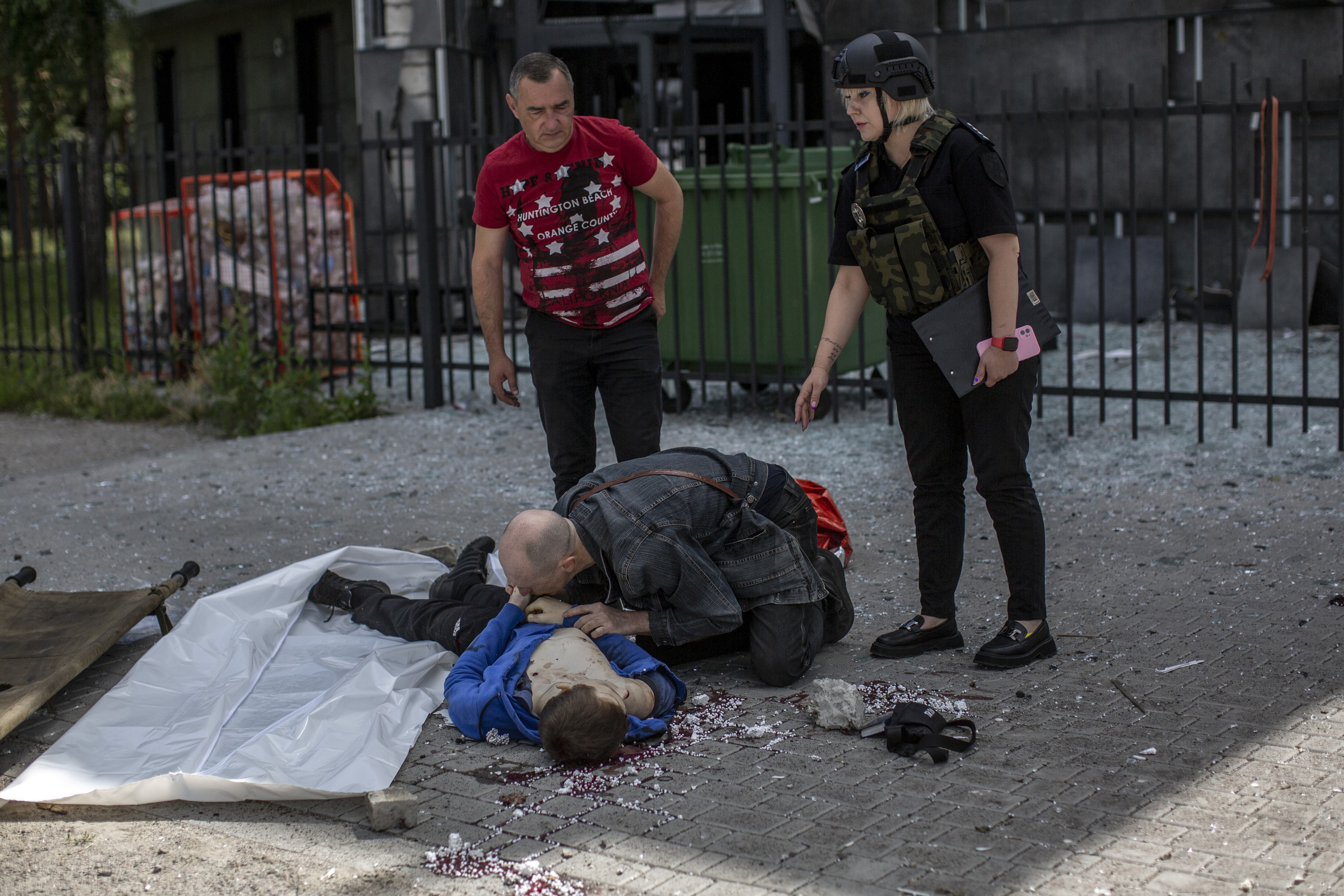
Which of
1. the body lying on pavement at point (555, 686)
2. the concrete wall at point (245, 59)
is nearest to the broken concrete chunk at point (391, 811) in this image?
the body lying on pavement at point (555, 686)

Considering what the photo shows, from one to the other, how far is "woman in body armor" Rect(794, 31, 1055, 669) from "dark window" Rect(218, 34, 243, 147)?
15.6 metres

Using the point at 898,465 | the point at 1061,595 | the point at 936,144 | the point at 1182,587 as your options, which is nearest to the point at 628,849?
the point at 936,144

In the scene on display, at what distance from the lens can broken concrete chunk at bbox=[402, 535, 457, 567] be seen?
5289mm

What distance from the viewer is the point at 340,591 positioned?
4.72 metres

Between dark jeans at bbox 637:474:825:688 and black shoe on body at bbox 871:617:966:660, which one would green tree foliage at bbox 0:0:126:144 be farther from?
black shoe on body at bbox 871:617:966:660

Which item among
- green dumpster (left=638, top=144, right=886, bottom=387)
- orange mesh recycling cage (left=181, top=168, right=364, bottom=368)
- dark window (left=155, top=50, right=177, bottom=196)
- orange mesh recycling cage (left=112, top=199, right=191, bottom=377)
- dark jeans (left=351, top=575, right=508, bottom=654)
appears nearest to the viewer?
dark jeans (left=351, top=575, right=508, bottom=654)

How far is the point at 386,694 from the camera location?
12.5ft

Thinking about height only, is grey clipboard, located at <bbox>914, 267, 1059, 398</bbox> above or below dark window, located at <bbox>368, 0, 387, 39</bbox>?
below

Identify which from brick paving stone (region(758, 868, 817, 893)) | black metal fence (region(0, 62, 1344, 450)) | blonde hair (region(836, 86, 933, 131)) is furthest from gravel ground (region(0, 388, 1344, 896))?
black metal fence (region(0, 62, 1344, 450))

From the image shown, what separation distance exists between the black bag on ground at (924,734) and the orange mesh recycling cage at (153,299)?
7619 mm

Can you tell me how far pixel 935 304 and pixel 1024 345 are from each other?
27 cm

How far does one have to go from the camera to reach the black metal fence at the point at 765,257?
25.8 ft

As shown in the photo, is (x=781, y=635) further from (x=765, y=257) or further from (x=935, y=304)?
(x=765, y=257)

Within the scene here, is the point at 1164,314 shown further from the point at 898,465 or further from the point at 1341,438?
the point at 898,465
